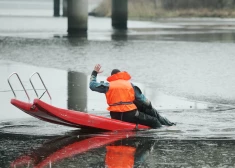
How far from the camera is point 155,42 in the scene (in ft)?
144

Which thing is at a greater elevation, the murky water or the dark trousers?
the dark trousers

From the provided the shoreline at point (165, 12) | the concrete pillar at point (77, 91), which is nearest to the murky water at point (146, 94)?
the concrete pillar at point (77, 91)

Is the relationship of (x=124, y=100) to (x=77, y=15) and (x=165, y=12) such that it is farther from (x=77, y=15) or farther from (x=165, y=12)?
(x=165, y=12)

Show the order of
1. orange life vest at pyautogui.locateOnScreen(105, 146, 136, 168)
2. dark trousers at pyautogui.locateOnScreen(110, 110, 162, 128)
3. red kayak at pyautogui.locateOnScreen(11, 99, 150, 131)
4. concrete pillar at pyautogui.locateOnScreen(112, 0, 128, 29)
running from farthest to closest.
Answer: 1. concrete pillar at pyautogui.locateOnScreen(112, 0, 128, 29)
2. dark trousers at pyautogui.locateOnScreen(110, 110, 162, 128)
3. red kayak at pyautogui.locateOnScreen(11, 99, 150, 131)
4. orange life vest at pyautogui.locateOnScreen(105, 146, 136, 168)

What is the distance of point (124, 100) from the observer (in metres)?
13.4

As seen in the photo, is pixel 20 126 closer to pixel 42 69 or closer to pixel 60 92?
pixel 60 92

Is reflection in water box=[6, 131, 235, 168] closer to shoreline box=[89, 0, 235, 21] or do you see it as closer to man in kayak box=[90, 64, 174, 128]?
man in kayak box=[90, 64, 174, 128]

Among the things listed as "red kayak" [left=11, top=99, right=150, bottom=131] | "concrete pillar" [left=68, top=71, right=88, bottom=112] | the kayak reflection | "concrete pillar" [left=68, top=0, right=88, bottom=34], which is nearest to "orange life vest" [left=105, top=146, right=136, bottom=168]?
the kayak reflection

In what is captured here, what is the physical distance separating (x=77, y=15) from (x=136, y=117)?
38.7 metres

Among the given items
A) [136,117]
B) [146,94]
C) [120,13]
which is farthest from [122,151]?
[120,13]

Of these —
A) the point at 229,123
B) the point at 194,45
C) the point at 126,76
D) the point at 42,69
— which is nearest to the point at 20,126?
the point at 126,76

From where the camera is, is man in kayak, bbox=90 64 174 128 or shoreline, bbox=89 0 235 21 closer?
man in kayak, bbox=90 64 174 128

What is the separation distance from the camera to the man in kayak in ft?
44.1

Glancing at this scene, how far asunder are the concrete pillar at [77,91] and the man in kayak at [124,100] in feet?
10.1
